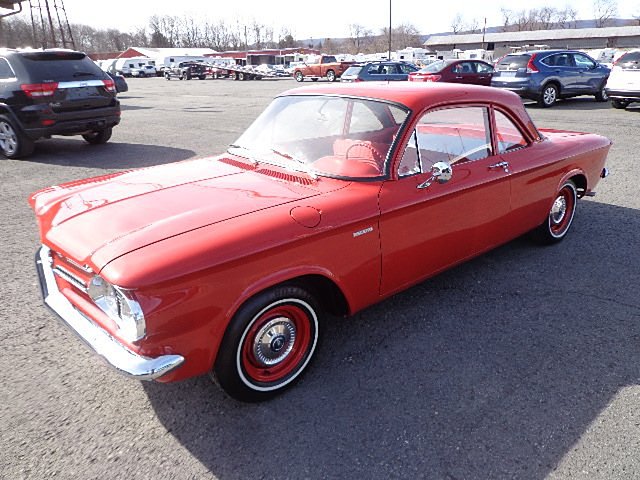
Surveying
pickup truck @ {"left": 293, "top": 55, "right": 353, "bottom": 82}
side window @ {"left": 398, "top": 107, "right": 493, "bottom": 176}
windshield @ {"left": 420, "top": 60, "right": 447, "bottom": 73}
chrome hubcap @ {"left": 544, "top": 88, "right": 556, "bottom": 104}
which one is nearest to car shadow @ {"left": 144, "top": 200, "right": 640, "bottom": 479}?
side window @ {"left": 398, "top": 107, "right": 493, "bottom": 176}

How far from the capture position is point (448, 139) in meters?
3.54

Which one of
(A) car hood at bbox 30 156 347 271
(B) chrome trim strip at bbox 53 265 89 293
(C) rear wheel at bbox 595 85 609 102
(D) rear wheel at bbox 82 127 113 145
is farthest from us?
(C) rear wheel at bbox 595 85 609 102

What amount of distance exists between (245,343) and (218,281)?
0.47 meters

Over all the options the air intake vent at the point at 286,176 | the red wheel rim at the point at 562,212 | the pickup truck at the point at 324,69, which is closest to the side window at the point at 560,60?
the red wheel rim at the point at 562,212

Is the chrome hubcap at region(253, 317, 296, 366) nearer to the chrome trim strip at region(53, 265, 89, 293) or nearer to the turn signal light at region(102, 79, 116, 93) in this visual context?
the chrome trim strip at region(53, 265, 89, 293)

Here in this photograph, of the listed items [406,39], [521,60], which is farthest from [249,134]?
[406,39]

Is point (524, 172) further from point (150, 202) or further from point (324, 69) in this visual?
point (324, 69)

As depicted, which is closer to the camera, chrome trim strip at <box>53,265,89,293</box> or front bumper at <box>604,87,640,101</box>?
chrome trim strip at <box>53,265,89,293</box>

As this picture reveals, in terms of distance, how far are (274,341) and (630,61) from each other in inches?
578

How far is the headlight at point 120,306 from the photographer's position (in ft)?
6.86

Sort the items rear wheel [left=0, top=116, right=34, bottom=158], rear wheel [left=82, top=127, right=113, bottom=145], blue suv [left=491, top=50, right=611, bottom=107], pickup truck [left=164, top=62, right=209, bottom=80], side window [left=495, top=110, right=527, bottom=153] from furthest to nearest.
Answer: pickup truck [left=164, top=62, right=209, bottom=80], blue suv [left=491, top=50, right=611, bottom=107], rear wheel [left=82, top=127, right=113, bottom=145], rear wheel [left=0, top=116, right=34, bottom=158], side window [left=495, top=110, right=527, bottom=153]

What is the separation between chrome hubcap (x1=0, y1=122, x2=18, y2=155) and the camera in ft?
27.1

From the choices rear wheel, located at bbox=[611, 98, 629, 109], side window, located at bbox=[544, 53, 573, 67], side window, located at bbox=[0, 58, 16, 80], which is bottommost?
rear wheel, located at bbox=[611, 98, 629, 109]

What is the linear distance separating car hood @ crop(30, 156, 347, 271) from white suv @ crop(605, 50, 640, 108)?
13.5 m
